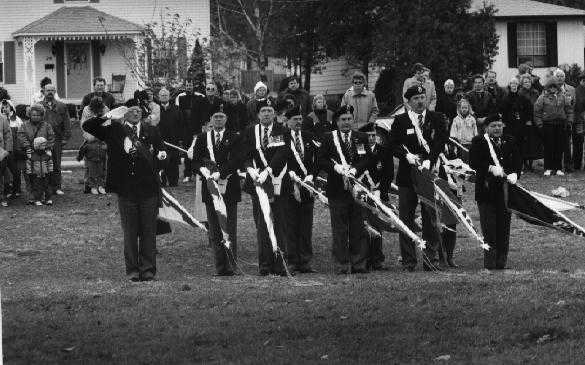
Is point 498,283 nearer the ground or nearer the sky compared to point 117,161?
nearer the ground

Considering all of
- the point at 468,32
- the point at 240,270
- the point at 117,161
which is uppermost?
the point at 468,32

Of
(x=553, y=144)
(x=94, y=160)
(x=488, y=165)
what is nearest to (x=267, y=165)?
(x=488, y=165)

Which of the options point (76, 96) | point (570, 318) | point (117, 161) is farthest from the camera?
point (76, 96)

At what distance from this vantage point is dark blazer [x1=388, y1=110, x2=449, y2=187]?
16.5 m

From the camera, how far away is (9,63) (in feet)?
165

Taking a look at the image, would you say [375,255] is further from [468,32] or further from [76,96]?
[76,96]

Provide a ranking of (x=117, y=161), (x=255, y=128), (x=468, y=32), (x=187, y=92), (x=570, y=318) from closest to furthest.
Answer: (x=570, y=318)
(x=117, y=161)
(x=255, y=128)
(x=187, y=92)
(x=468, y=32)

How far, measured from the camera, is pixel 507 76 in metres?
50.8

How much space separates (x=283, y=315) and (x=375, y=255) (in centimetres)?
501

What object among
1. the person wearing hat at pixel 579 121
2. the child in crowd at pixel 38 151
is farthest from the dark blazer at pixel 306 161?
the person wearing hat at pixel 579 121

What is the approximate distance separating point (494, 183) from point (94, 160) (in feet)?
37.8

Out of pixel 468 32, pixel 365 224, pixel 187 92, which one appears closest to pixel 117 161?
pixel 365 224

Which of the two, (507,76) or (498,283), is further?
(507,76)

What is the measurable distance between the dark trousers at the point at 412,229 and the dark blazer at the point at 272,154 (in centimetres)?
139
